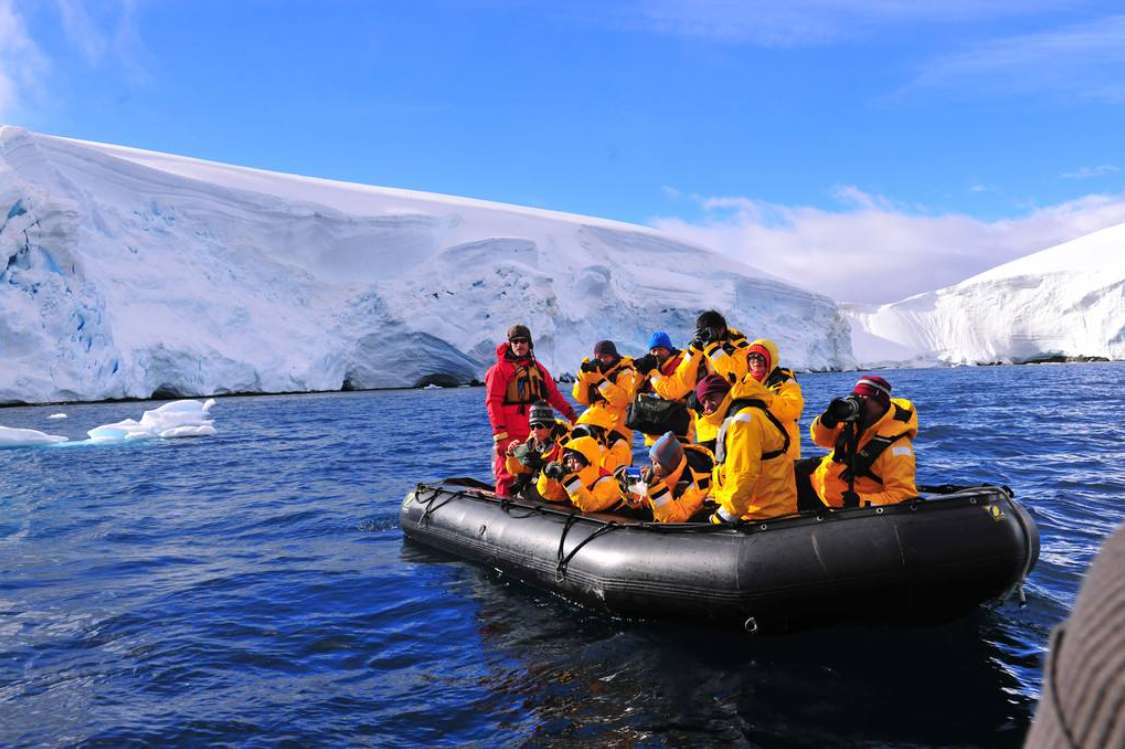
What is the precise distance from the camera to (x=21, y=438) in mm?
16938

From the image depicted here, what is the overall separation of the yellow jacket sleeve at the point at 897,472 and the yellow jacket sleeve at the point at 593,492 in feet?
6.25

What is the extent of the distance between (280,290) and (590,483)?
35.5m

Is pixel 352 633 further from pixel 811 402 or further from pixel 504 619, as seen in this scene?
pixel 811 402

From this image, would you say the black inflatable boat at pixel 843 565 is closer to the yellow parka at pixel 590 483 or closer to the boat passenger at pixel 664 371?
the yellow parka at pixel 590 483

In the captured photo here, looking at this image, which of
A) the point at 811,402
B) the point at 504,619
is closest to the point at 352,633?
the point at 504,619

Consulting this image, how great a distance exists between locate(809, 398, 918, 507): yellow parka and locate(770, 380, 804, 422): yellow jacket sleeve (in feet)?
0.49

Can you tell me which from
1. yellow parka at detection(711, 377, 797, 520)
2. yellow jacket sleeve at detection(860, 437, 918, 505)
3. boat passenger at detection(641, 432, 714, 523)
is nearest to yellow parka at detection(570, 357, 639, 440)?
boat passenger at detection(641, 432, 714, 523)

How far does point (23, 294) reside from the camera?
1141 inches

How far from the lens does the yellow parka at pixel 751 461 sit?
4.90 meters

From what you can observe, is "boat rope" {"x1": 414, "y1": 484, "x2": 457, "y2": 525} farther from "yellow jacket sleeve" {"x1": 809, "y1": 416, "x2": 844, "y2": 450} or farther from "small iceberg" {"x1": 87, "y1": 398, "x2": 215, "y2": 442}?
"small iceberg" {"x1": 87, "y1": 398, "x2": 215, "y2": 442}

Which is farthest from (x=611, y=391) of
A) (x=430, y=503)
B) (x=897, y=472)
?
(x=430, y=503)

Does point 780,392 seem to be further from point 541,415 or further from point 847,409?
point 541,415

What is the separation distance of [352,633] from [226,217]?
38927 millimetres

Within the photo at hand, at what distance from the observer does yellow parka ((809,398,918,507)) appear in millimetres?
5215
